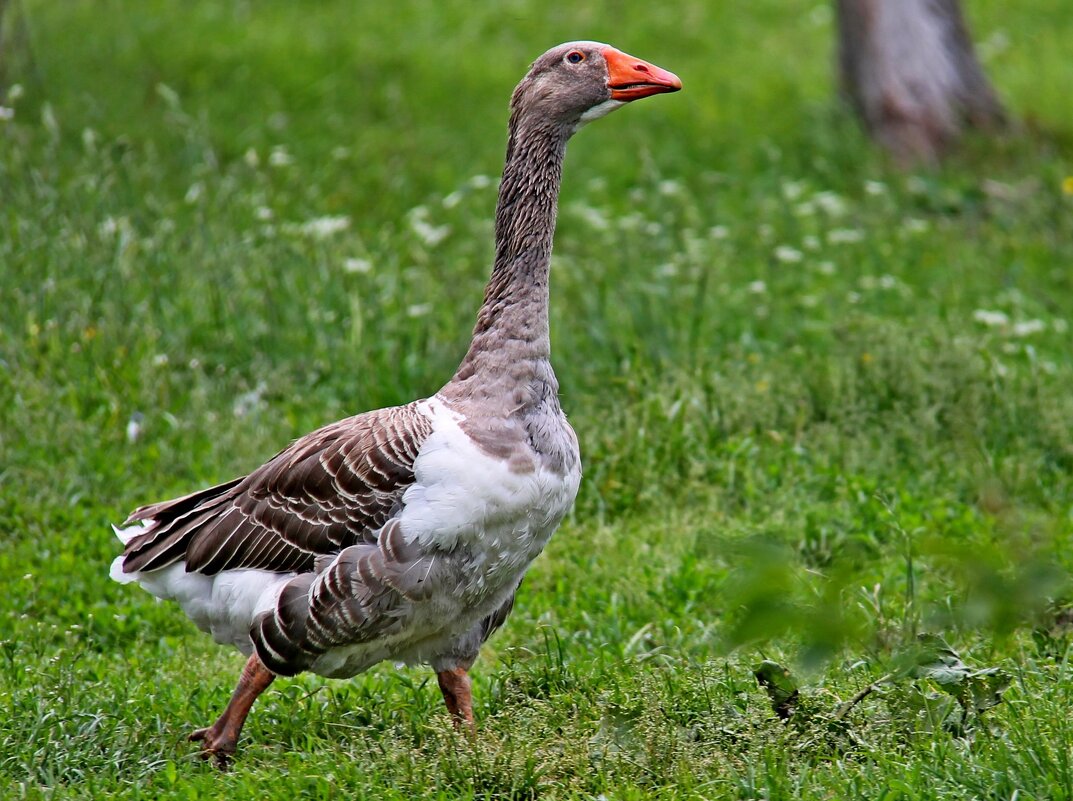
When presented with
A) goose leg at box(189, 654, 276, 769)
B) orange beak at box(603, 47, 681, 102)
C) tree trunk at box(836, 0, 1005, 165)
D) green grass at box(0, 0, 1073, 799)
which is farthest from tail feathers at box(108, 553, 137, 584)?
tree trunk at box(836, 0, 1005, 165)

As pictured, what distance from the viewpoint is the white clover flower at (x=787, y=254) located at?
8.28 m

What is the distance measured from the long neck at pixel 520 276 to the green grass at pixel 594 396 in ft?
3.51

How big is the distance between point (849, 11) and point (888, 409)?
5630 millimetres

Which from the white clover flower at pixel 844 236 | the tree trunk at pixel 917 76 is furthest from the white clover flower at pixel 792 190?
the tree trunk at pixel 917 76

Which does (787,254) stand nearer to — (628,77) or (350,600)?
(628,77)

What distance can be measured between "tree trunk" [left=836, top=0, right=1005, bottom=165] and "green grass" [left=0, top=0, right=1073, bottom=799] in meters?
0.38

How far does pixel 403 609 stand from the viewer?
165 inches

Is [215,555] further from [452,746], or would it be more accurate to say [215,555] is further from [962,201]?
[962,201]

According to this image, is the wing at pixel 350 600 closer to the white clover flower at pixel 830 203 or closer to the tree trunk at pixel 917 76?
the white clover flower at pixel 830 203

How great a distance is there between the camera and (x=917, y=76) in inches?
441

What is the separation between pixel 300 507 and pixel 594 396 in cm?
273

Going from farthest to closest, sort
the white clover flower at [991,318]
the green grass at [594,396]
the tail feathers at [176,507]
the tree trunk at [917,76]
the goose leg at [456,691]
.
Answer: the tree trunk at [917,76] < the white clover flower at [991,318] < the tail feathers at [176,507] < the goose leg at [456,691] < the green grass at [594,396]

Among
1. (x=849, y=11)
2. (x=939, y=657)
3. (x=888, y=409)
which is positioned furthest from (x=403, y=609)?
(x=849, y=11)

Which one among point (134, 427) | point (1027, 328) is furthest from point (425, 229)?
point (1027, 328)
